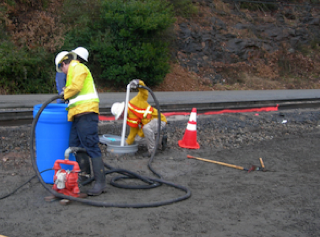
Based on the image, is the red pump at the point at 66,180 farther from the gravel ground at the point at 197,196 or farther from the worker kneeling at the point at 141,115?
the worker kneeling at the point at 141,115

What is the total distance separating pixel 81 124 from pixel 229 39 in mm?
21424

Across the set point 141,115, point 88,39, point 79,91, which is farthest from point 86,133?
point 88,39

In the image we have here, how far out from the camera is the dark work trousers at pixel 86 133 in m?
3.96

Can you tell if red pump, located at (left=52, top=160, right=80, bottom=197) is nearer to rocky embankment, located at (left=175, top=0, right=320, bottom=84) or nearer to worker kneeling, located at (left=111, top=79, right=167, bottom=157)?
worker kneeling, located at (left=111, top=79, right=167, bottom=157)

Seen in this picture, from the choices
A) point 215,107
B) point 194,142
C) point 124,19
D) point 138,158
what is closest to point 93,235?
point 138,158

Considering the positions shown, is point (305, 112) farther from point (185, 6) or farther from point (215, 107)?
point (185, 6)

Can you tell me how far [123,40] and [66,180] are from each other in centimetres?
1340

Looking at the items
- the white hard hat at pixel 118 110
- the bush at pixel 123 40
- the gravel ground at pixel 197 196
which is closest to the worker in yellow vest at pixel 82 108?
the gravel ground at pixel 197 196

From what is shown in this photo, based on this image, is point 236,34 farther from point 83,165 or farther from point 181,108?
point 83,165

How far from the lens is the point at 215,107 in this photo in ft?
34.3

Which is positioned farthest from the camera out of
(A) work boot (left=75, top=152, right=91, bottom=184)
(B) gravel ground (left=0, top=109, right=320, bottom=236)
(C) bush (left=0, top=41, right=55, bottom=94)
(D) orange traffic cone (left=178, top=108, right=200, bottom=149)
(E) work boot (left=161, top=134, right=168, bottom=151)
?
(C) bush (left=0, top=41, right=55, bottom=94)

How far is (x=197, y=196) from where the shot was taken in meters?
4.02

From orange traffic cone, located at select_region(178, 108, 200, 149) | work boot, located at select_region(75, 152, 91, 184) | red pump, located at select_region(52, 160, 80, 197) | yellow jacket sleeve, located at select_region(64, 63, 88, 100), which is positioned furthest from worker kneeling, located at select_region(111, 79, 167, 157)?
red pump, located at select_region(52, 160, 80, 197)

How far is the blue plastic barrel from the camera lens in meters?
4.08
